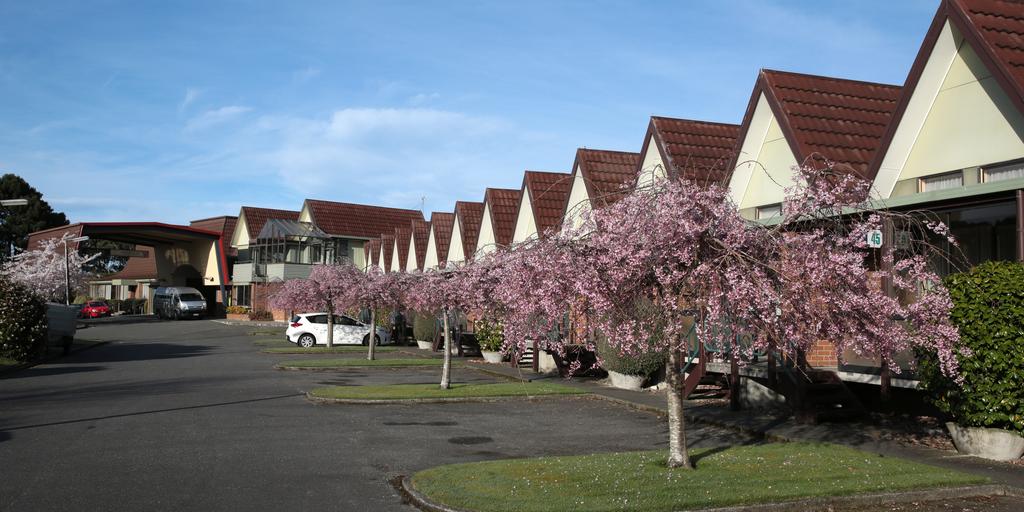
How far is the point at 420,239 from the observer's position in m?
46.5

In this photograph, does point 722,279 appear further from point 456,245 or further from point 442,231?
point 442,231

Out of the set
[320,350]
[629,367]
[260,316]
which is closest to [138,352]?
[320,350]

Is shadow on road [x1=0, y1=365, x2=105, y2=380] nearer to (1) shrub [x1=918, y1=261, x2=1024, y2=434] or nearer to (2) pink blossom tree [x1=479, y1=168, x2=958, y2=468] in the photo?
(2) pink blossom tree [x1=479, y1=168, x2=958, y2=468]

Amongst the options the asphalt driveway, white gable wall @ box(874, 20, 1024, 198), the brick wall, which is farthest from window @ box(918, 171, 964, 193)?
the asphalt driveway

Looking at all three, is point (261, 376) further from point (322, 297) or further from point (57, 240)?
point (57, 240)

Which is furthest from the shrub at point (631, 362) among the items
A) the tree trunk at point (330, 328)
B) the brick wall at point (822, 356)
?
the tree trunk at point (330, 328)

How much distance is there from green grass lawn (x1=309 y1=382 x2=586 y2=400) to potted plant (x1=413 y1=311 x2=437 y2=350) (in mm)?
16838

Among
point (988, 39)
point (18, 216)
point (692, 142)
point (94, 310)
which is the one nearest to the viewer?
point (988, 39)

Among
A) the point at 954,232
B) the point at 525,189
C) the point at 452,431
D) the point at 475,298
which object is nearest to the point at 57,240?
the point at 525,189

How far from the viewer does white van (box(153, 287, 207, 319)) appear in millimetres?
66500

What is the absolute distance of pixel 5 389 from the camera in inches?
778

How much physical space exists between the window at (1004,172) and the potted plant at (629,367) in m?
7.65

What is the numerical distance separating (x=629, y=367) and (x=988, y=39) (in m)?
9.81

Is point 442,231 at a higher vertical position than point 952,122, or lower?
higher
